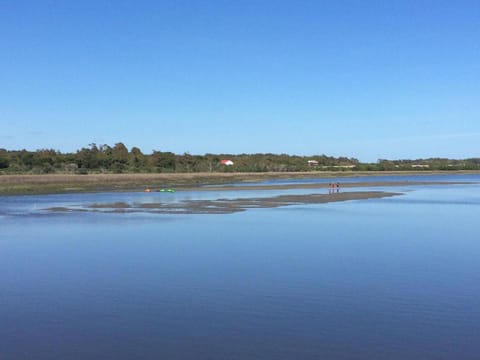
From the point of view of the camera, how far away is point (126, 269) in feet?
45.4

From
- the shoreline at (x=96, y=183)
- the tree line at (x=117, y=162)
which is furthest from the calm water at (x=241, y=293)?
the tree line at (x=117, y=162)

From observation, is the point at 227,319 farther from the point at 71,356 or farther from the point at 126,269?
the point at 126,269

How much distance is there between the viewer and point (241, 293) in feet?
36.6

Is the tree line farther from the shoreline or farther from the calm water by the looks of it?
the calm water

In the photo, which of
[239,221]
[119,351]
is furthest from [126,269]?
[239,221]

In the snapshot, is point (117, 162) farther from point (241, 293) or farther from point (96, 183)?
point (241, 293)

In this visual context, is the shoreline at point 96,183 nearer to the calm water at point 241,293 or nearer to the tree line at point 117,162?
the tree line at point 117,162

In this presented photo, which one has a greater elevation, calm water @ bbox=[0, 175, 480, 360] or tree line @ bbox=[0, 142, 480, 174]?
tree line @ bbox=[0, 142, 480, 174]

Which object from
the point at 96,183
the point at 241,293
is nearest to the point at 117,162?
the point at 96,183

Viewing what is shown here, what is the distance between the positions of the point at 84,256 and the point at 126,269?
2.58 meters

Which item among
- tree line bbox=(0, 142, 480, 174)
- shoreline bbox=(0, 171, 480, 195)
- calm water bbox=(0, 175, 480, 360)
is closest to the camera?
calm water bbox=(0, 175, 480, 360)

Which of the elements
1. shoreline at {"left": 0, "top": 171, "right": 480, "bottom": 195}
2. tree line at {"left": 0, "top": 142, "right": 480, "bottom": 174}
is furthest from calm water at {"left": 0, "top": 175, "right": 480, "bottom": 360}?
tree line at {"left": 0, "top": 142, "right": 480, "bottom": 174}

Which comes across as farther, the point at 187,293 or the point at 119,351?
the point at 187,293

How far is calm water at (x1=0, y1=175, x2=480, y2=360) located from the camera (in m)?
8.15
